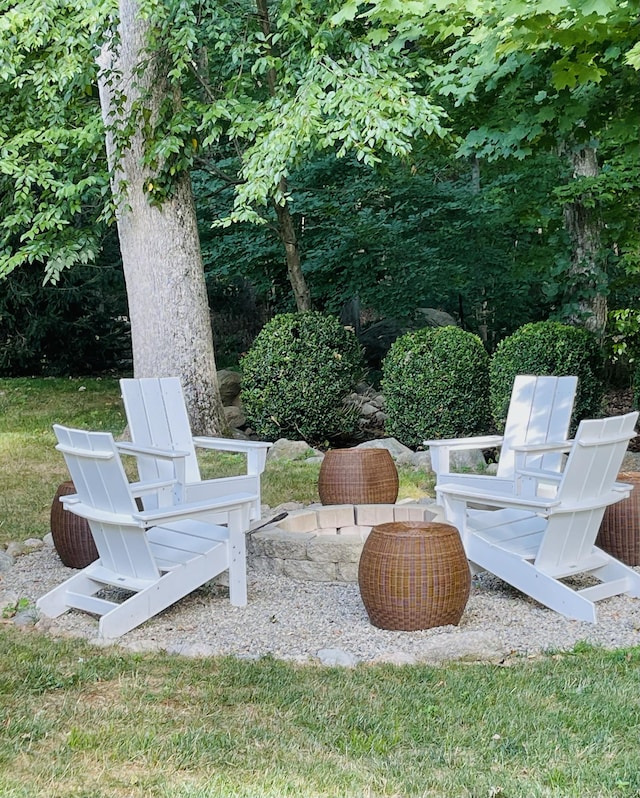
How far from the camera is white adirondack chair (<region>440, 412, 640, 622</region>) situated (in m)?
4.05

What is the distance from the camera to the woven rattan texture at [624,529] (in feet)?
16.2

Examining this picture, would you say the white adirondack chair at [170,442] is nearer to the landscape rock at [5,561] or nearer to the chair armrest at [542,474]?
the landscape rock at [5,561]

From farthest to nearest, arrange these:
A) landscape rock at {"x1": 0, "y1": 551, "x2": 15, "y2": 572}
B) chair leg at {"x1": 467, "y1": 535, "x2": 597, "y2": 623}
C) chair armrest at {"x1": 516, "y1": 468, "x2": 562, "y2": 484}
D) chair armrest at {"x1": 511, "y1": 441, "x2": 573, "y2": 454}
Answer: landscape rock at {"x1": 0, "y1": 551, "x2": 15, "y2": 572}
chair armrest at {"x1": 511, "y1": 441, "x2": 573, "y2": 454}
chair armrest at {"x1": 516, "y1": 468, "x2": 562, "y2": 484}
chair leg at {"x1": 467, "y1": 535, "x2": 597, "y2": 623}

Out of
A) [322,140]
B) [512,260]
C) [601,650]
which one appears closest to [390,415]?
[322,140]

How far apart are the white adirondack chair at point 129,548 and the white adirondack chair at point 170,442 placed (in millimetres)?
505

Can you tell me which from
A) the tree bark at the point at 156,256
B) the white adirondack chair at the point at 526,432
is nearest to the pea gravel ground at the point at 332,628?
the white adirondack chair at the point at 526,432

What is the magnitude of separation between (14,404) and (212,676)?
32.1ft

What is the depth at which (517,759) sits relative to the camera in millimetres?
2557

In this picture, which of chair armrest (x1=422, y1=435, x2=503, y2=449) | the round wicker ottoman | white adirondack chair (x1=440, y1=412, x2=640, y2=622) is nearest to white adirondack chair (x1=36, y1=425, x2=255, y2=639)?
the round wicker ottoman

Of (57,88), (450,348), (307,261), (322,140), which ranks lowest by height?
(450,348)

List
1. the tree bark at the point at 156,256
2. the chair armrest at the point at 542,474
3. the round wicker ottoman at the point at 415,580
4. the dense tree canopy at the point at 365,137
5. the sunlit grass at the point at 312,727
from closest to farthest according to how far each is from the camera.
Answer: the sunlit grass at the point at 312,727
the round wicker ottoman at the point at 415,580
the chair armrest at the point at 542,474
the dense tree canopy at the point at 365,137
the tree bark at the point at 156,256

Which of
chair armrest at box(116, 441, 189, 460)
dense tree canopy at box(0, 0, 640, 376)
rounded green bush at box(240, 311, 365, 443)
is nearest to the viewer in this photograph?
chair armrest at box(116, 441, 189, 460)

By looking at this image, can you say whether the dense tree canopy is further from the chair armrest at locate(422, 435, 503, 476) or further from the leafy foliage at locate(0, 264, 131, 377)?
the chair armrest at locate(422, 435, 503, 476)

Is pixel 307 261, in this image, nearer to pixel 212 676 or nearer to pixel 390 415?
pixel 390 415
